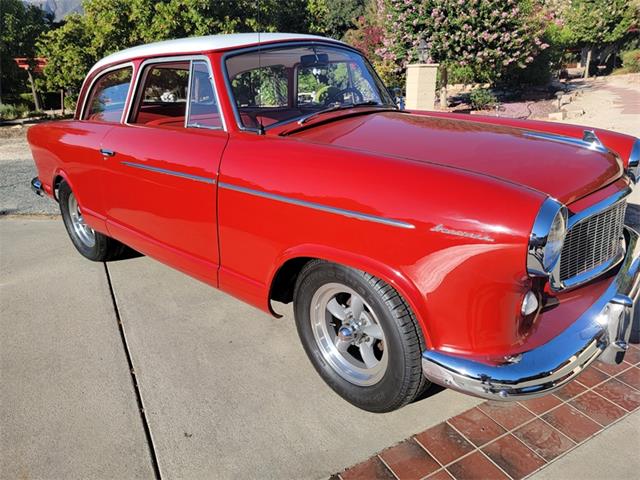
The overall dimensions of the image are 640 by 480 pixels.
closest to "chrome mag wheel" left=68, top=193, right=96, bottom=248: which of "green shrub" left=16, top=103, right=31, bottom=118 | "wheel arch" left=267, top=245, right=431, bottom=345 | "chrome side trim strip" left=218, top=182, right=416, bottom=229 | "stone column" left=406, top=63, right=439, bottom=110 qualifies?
"chrome side trim strip" left=218, top=182, right=416, bottom=229

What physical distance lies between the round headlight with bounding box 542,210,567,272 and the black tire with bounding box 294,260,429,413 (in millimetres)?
566

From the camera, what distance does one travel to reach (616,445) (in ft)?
7.03

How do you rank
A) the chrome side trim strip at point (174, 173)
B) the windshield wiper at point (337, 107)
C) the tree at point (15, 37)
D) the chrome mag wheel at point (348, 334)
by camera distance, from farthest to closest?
the tree at point (15, 37), the windshield wiper at point (337, 107), the chrome side trim strip at point (174, 173), the chrome mag wheel at point (348, 334)

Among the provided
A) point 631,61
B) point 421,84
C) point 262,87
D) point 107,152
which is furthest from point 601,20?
point 107,152

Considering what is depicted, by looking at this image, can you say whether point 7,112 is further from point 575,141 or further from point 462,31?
point 575,141

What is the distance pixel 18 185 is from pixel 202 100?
5.99m

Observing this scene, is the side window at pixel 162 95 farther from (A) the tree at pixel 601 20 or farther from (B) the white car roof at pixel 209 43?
(A) the tree at pixel 601 20

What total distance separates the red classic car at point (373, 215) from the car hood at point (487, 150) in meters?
0.01

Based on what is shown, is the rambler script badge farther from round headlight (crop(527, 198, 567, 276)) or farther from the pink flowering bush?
the pink flowering bush

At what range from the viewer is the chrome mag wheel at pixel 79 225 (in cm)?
447

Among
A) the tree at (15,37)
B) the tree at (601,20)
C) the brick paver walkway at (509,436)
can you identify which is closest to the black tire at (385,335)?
the brick paver walkway at (509,436)

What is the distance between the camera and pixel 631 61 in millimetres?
31953

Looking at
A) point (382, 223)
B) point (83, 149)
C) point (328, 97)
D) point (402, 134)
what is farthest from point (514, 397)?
point (83, 149)

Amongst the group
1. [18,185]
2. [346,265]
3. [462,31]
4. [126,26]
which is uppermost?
[126,26]
